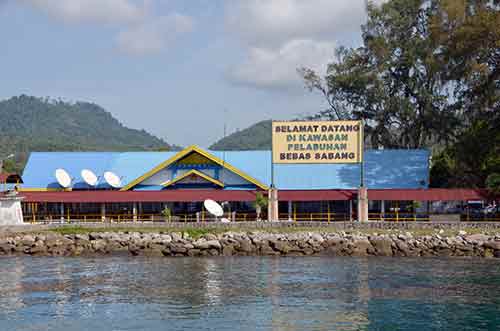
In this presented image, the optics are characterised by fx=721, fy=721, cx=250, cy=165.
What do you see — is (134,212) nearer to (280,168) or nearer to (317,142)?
(280,168)

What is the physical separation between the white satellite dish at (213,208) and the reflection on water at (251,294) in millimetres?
10979

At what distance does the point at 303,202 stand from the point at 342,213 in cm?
372

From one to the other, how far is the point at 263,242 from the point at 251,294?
53.6 ft

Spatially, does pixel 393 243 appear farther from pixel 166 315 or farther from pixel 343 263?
pixel 166 315

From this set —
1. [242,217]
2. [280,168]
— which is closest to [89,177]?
[242,217]

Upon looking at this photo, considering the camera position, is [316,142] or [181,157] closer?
[316,142]

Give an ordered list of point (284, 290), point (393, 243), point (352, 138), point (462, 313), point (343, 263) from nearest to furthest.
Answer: point (462, 313) → point (284, 290) → point (343, 263) → point (393, 243) → point (352, 138)

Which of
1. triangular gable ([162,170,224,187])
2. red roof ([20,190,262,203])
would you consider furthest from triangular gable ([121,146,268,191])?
red roof ([20,190,262,203])

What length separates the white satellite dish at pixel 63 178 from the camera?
65.9 m

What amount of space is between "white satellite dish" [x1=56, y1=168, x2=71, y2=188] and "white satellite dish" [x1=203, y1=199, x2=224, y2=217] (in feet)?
49.4

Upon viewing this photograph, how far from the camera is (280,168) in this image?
68125 millimetres

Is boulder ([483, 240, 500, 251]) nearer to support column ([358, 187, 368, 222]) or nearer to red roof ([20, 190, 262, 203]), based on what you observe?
support column ([358, 187, 368, 222])

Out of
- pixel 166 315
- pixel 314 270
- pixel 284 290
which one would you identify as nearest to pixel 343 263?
pixel 314 270

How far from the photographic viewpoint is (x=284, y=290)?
3591 centimetres
